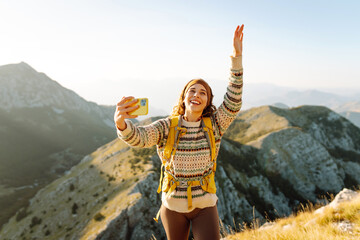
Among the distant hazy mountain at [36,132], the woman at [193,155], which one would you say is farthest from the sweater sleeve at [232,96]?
the distant hazy mountain at [36,132]

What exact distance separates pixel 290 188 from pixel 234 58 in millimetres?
49056

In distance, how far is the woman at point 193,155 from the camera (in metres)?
3.29

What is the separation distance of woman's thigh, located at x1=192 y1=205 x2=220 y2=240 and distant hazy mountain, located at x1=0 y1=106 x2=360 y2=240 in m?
1.26

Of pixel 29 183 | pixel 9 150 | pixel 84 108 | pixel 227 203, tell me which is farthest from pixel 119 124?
pixel 84 108

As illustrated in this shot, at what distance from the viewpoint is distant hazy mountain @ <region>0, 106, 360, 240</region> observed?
2134cm

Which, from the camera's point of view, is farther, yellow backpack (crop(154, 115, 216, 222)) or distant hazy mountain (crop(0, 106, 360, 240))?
distant hazy mountain (crop(0, 106, 360, 240))

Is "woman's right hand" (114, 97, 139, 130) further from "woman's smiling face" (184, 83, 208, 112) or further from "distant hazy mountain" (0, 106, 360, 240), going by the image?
"distant hazy mountain" (0, 106, 360, 240)

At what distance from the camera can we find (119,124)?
2.93 m

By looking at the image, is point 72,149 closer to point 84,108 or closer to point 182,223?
point 84,108

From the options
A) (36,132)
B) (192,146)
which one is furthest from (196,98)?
(36,132)

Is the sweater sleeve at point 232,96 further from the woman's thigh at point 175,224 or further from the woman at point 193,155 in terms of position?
the woman's thigh at point 175,224

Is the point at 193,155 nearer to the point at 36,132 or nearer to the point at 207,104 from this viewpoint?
the point at 207,104

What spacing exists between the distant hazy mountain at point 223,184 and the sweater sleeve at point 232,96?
2062 mm

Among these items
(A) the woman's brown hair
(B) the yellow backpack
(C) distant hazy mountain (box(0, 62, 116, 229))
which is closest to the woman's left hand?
(A) the woman's brown hair
